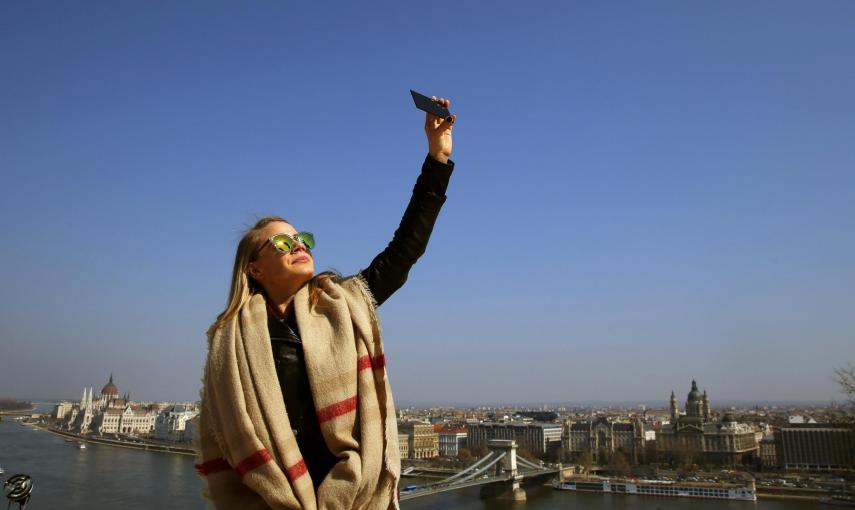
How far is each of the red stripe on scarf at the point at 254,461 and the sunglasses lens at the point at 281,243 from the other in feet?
0.84

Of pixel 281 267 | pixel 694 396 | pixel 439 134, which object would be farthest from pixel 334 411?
pixel 694 396

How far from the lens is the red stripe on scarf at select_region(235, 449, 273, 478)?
683 millimetres

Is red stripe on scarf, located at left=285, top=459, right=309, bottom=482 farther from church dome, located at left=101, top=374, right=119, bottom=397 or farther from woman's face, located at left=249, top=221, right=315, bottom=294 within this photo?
church dome, located at left=101, top=374, right=119, bottom=397

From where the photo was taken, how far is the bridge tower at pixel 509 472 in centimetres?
2098

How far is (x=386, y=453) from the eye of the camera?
73 cm

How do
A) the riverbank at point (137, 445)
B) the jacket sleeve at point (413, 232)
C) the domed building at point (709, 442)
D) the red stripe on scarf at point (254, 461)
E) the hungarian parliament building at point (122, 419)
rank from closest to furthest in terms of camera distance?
1. the red stripe on scarf at point (254, 461)
2. the jacket sleeve at point (413, 232)
3. the riverbank at point (137, 445)
4. the domed building at point (709, 442)
5. the hungarian parliament building at point (122, 419)

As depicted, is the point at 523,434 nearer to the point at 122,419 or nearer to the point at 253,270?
the point at 122,419

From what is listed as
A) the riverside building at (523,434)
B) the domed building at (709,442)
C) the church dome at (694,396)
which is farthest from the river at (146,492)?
the church dome at (694,396)

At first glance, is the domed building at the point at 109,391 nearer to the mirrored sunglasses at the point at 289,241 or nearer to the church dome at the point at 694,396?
the church dome at the point at 694,396

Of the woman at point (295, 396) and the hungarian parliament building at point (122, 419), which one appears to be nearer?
the woman at point (295, 396)

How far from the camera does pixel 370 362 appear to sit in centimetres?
77

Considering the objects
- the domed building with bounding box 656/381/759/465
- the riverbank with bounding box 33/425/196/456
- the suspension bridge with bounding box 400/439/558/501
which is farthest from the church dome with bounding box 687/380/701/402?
the riverbank with bounding box 33/425/196/456

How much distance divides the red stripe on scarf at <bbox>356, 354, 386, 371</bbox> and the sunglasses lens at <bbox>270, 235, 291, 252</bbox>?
177 mm

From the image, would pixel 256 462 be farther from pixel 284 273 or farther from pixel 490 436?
pixel 490 436
